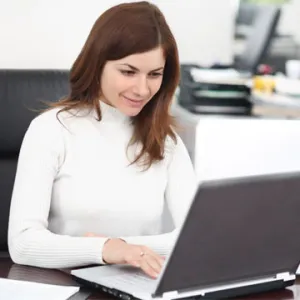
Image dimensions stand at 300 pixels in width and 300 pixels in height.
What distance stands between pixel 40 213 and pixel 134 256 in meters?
0.34

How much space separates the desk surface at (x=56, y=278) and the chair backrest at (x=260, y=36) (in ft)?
6.21

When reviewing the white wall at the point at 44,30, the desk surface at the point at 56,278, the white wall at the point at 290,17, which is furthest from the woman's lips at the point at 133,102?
the white wall at the point at 290,17

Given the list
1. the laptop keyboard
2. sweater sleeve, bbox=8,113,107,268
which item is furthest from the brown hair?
the laptop keyboard

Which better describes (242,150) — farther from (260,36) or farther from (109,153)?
(260,36)

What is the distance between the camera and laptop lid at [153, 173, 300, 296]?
4.51 feet

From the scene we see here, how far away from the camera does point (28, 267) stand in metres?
1.81

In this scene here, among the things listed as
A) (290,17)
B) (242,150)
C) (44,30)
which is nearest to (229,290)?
(242,150)

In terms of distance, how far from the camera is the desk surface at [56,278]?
158cm

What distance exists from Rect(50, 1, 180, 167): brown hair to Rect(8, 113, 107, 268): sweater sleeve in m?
0.11

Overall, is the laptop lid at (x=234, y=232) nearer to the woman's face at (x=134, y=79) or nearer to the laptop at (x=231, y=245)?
the laptop at (x=231, y=245)

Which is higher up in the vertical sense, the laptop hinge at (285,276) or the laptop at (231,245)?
the laptop at (231,245)

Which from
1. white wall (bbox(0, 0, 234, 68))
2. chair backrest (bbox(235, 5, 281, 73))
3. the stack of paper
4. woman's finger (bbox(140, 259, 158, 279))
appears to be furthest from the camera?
chair backrest (bbox(235, 5, 281, 73))

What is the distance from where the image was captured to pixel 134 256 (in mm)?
1661

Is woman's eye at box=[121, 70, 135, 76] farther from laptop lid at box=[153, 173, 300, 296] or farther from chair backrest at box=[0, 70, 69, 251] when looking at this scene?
laptop lid at box=[153, 173, 300, 296]
